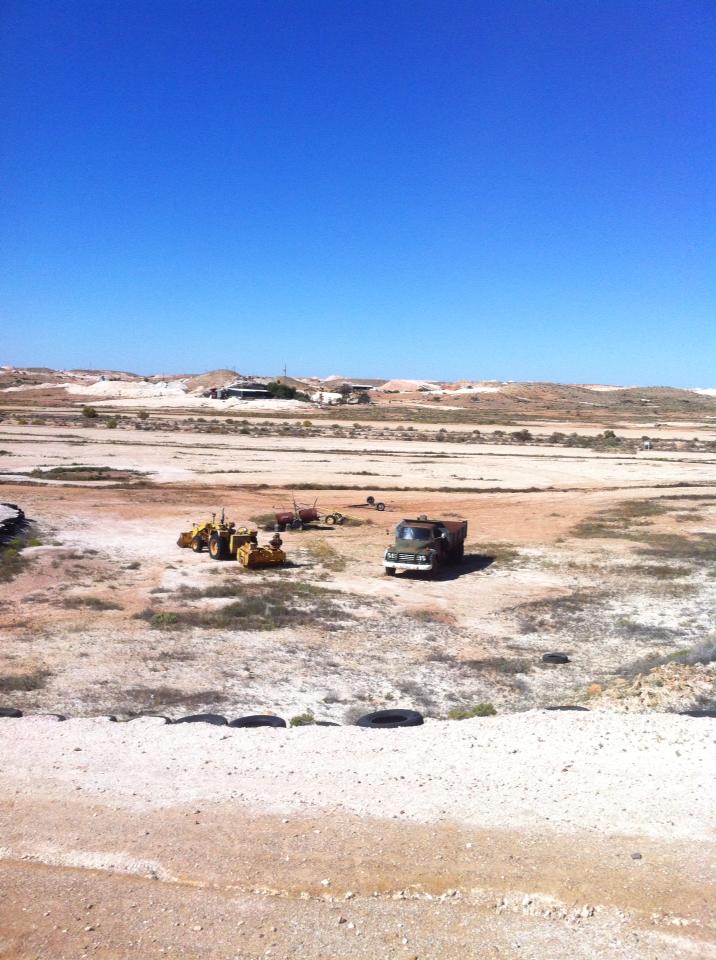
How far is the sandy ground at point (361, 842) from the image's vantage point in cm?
682

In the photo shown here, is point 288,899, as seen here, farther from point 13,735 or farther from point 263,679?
point 263,679

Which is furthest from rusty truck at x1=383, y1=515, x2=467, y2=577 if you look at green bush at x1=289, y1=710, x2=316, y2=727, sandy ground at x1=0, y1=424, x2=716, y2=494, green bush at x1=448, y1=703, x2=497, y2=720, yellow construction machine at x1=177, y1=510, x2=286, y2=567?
sandy ground at x1=0, y1=424, x2=716, y2=494

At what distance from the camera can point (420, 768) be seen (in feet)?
33.3

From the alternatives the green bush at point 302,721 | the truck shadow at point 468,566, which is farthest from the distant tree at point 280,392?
the green bush at point 302,721

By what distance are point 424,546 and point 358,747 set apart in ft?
51.3

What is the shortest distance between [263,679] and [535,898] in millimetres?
10040

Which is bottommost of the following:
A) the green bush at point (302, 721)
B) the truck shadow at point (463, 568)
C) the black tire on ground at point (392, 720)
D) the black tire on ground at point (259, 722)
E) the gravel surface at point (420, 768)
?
the truck shadow at point (463, 568)

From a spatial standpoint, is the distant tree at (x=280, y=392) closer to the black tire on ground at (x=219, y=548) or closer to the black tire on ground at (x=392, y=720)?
the black tire on ground at (x=219, y=548)

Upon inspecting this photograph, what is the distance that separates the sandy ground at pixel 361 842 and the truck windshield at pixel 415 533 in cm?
1538

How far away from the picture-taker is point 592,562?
94.7 ft

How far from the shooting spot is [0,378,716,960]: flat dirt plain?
7.06 metres

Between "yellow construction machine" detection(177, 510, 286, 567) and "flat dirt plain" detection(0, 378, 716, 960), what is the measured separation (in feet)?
2.55

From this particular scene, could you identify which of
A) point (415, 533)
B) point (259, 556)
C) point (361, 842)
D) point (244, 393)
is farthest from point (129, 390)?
point (361, 842)

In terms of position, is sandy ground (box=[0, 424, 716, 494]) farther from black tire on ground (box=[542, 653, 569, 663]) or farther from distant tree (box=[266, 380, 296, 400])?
distant tree (box=[266, 380, 296, 400])
